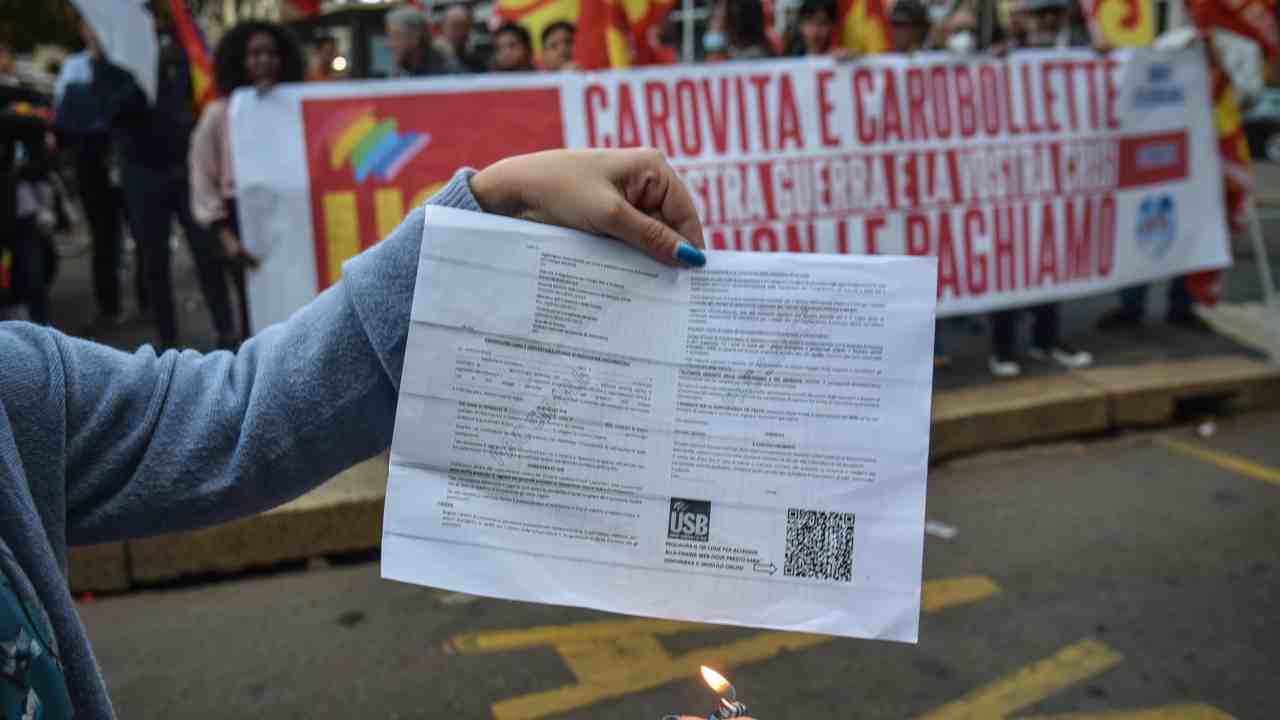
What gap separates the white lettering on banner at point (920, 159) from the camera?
480 cm

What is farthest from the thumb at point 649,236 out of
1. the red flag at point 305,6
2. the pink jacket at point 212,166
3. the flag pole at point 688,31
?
the flag pole at point 688,31

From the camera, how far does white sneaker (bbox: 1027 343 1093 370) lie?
5973 millimetres

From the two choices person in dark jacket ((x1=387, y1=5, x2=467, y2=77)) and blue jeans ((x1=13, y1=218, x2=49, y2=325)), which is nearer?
blue jeans ((x1=13, y1=218, x2=49, y2=325))

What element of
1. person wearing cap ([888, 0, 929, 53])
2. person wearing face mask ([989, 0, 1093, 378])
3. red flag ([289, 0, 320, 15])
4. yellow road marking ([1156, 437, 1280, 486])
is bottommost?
yellow road marking ([1156, 437, 1280, 486])

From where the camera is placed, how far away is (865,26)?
5668 mm

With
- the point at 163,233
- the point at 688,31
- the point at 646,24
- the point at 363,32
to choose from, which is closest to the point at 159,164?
the point at 163,233

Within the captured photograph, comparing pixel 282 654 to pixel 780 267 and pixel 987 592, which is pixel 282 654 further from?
pixel 780 267

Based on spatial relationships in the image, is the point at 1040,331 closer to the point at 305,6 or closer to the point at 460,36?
the point at 460,36

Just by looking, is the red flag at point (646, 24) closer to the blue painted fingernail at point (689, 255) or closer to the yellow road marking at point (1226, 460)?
the yellow road marking at point (1226, 460)

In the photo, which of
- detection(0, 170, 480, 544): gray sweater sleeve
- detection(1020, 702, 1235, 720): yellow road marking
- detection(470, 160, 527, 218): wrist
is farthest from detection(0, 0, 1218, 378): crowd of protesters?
detection(470, 160, 527, 218): wrist

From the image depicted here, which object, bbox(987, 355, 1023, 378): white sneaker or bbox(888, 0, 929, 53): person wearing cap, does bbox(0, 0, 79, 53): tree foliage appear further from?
bbox(987, 355, 1023, 378): white sneaker

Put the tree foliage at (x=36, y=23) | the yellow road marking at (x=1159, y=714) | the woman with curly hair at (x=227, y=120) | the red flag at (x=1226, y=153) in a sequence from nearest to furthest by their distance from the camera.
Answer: the yellow road marking at (x=1159, y=714)
the woman with curly hair at (x=227, y=120)
the red flag at (x=1226, y=153)
the tree foliage at (x=36, y=23)

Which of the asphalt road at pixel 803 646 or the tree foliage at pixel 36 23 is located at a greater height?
the tree foliage at pixel 36 23

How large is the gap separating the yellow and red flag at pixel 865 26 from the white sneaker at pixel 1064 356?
1.93m
